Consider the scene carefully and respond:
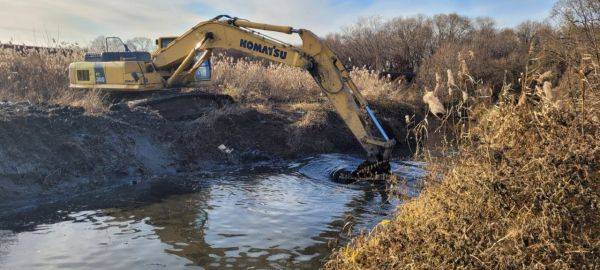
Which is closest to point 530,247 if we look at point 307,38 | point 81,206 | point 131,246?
point 131,246

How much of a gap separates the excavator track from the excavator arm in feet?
6.82

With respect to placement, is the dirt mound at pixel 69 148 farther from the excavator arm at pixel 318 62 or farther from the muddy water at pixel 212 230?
the excavator arm at pixel 318 62

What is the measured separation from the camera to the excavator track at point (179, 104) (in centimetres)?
1321

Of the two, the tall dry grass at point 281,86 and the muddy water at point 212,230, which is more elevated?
the tall dry grass at point 281,86

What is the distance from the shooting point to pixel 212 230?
23.0ft

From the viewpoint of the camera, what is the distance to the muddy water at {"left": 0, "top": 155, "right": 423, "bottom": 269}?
5.92m

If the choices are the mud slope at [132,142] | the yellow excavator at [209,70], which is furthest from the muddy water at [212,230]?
the mud slope at [132,142]

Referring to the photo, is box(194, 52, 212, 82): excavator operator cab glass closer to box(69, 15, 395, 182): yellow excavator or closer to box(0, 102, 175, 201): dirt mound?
box(69, 15, 395, 182): yellow excavator

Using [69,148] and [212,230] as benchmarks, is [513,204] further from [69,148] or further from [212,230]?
[69,148]

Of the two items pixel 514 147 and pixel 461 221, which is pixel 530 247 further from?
A: pixel 514 147

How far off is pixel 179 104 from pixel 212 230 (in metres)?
7.25

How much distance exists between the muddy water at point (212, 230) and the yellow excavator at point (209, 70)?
89cm

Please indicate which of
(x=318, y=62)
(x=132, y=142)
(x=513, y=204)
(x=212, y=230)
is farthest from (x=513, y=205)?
(x=132, y=142)

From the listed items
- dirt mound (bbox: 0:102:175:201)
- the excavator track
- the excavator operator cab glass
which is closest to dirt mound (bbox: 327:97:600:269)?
dirt mound (bbox: 0:102:175:201)
